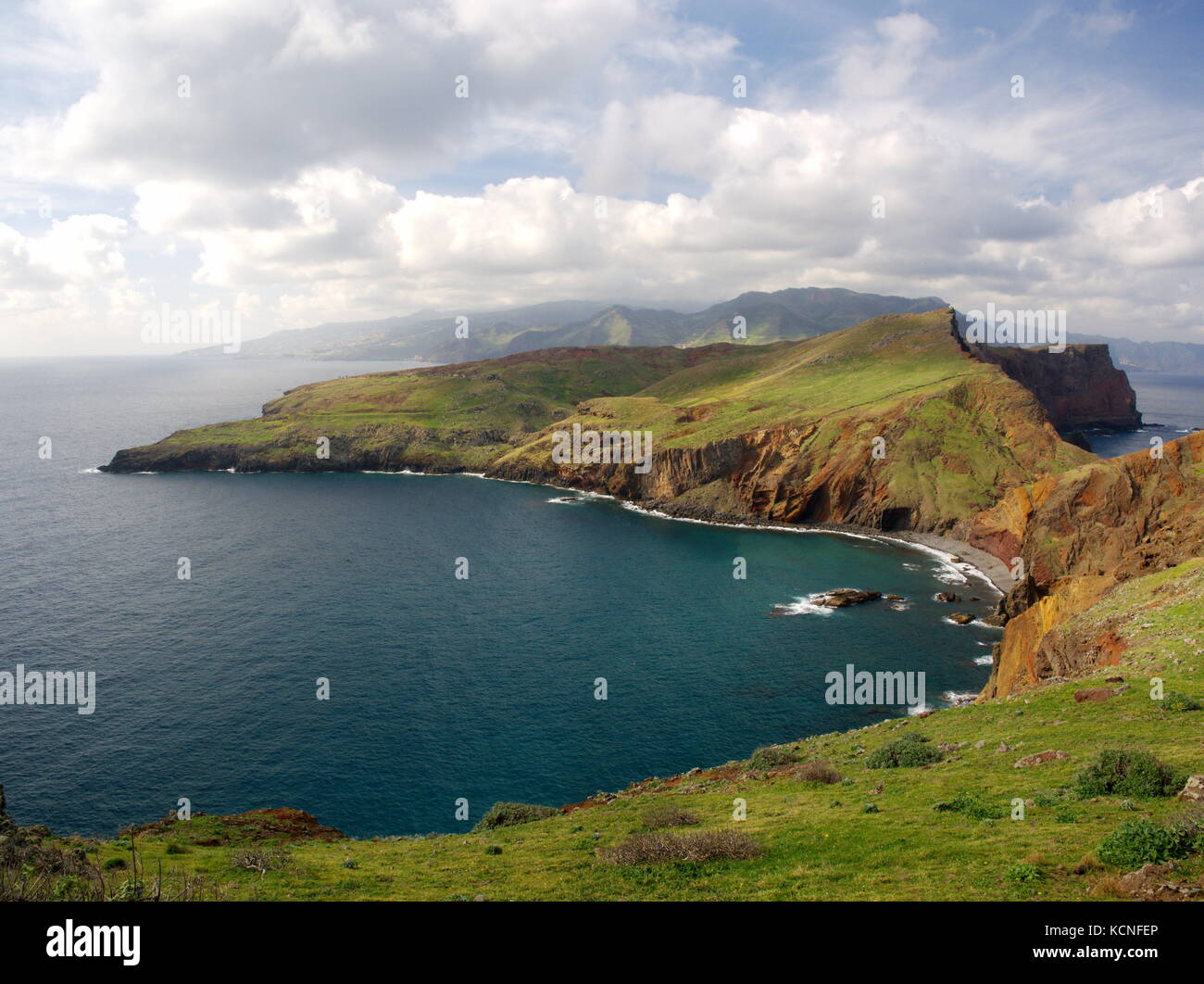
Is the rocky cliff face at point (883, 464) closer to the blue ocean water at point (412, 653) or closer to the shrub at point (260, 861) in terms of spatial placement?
the blue ocean water at point (412, 653)

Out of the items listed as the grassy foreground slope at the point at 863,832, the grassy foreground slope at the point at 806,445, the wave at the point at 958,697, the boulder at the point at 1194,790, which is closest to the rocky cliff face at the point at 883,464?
the grassy foreground slope at the point at 806,445

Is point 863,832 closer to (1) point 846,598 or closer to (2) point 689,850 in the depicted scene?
(2) point 689,850

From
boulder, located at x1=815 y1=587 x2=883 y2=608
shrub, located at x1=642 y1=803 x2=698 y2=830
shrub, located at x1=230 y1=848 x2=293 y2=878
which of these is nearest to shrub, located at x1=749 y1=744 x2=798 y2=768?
shrub, located at x1=642 y1=803 x2=698 y2=830

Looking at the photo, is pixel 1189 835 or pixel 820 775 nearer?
pixel 1189 835

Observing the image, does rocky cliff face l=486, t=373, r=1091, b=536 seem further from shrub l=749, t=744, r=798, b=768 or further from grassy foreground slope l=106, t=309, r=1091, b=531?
shrub l=749, t=744, r=798, b=768

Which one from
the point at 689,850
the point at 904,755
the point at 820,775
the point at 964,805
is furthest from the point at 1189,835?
the point at 904,755

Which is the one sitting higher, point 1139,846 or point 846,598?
point 1139,846

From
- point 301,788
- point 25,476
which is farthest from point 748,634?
point 25,476
